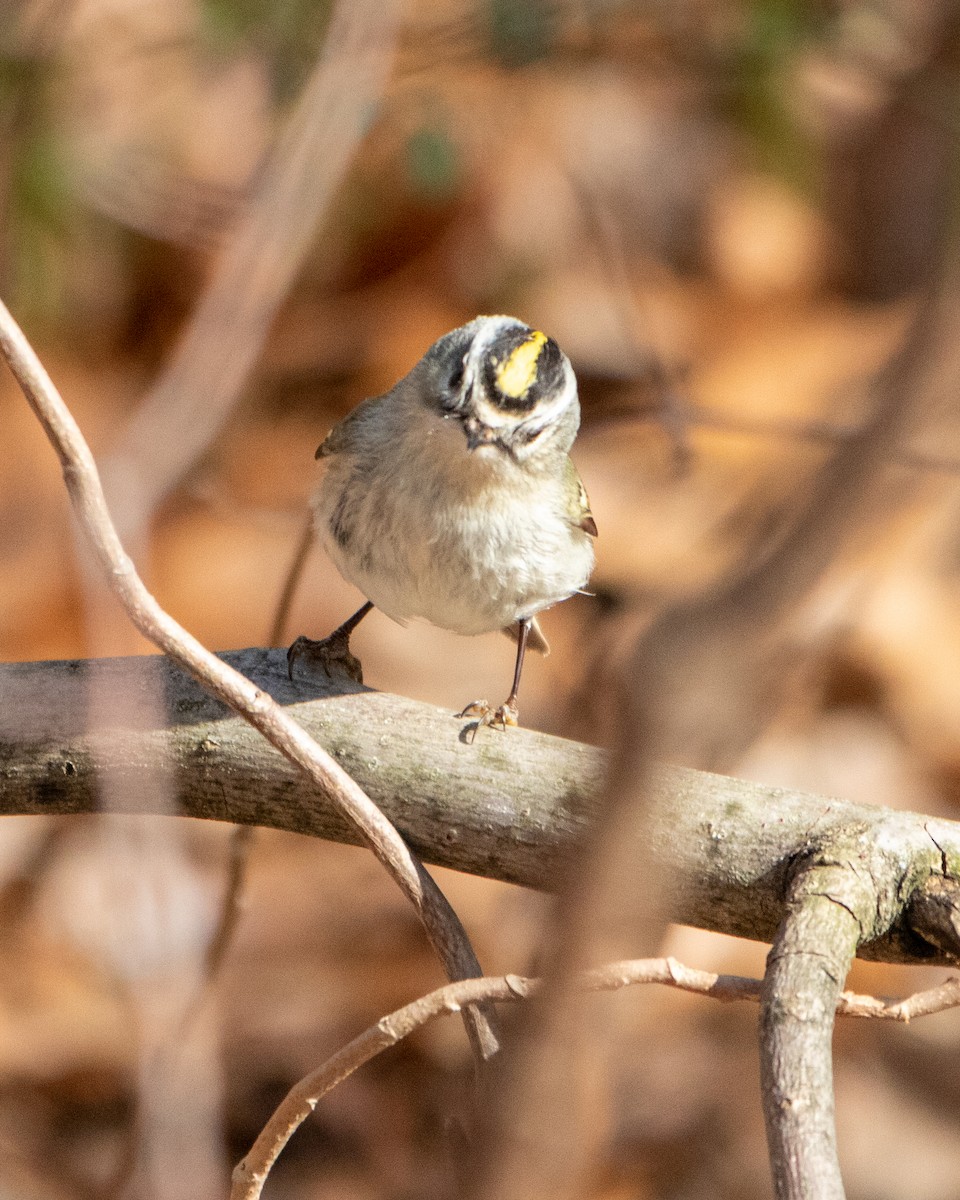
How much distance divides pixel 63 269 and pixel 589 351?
1.89m

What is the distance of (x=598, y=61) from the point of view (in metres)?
4.96

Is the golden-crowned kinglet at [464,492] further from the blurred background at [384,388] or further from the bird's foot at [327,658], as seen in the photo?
the blurred background at [384,388]

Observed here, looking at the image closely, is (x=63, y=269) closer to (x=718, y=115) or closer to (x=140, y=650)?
(x=140, y=650)

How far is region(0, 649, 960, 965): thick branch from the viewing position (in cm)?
143

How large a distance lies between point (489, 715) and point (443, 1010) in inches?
34.0

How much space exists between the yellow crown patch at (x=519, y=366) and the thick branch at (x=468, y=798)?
0.64 meters

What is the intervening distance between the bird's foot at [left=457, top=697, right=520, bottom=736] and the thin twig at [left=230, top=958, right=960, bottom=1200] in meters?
0.48

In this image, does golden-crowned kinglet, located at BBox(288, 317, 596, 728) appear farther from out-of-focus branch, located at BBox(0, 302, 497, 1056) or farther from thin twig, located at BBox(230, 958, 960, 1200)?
thin twig, located at BBox(230, 958, 960, 1200)

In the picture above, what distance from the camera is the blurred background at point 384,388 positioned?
1.80 metres

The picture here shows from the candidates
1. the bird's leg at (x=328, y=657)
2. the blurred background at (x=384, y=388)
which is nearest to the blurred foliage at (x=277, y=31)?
the blurred background at (x=384, y=388)

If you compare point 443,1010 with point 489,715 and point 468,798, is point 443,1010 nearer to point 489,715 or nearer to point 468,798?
point 468,798

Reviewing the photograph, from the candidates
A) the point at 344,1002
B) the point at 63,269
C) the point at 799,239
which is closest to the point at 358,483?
the point at 344,1002

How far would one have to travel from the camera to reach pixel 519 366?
7.21 feet

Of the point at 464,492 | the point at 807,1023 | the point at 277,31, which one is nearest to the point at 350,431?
the point at 464,492
